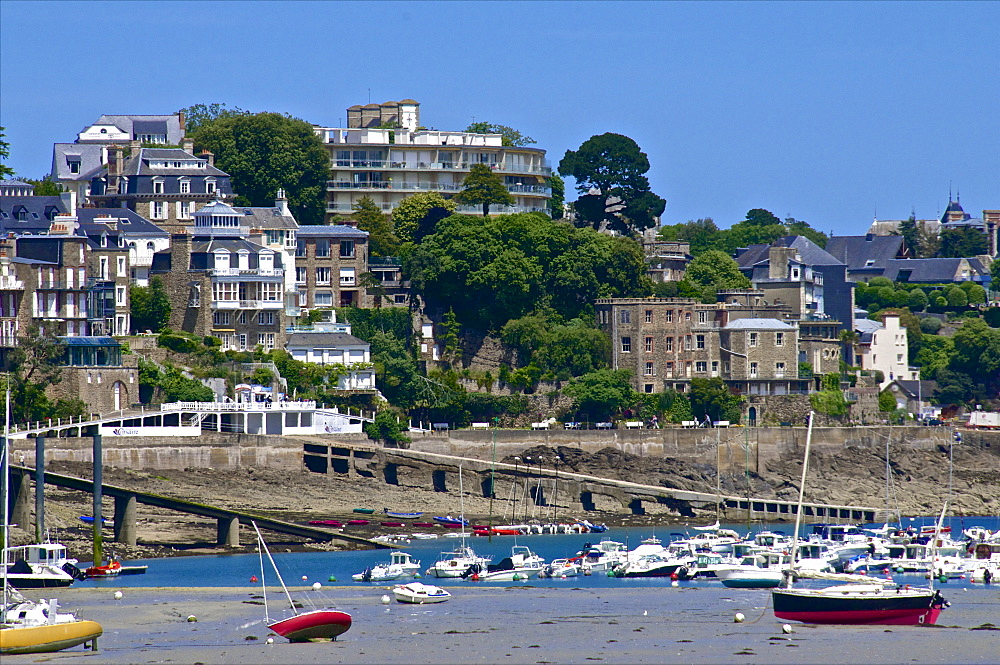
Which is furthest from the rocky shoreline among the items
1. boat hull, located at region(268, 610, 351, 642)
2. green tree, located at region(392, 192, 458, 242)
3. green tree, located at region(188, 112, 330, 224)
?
green tree, located at region(188, 112, 330, 224)

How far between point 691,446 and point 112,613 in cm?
4649

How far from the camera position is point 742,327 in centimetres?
10294

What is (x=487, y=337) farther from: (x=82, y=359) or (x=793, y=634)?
(x=793, y=634)

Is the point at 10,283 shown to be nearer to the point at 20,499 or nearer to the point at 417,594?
the point at 20,499

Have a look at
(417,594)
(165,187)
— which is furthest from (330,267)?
(417,594)

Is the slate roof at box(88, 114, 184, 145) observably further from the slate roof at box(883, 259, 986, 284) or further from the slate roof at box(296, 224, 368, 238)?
the slate roof at box(883, 259, 986, 284)

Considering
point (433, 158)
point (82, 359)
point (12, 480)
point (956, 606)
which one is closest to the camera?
point (956, 606)

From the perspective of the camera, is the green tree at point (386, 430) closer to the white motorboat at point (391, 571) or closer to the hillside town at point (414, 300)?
the hillside town at point (414, 300)

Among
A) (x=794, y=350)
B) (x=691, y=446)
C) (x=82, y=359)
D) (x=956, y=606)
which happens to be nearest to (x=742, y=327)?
(x=794, y=350)

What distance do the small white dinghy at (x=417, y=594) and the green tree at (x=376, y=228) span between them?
47.5 m

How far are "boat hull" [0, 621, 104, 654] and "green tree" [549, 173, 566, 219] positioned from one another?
74965mm

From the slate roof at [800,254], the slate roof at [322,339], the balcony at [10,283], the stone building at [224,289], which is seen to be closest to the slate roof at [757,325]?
the slate roof at [800,254]

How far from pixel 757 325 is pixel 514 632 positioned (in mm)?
53264

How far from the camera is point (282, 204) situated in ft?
344
